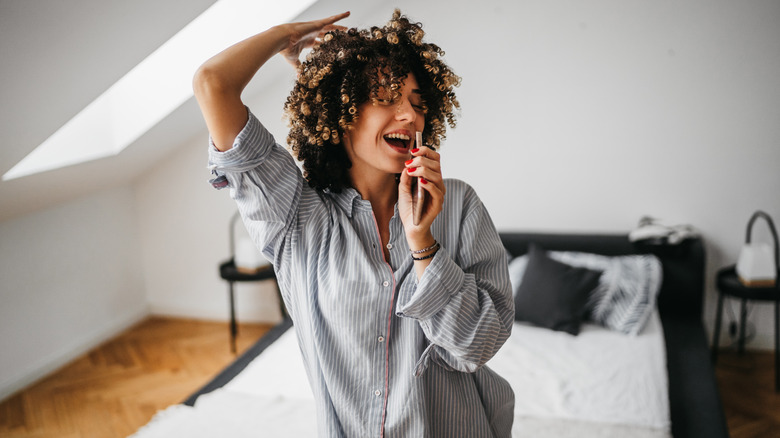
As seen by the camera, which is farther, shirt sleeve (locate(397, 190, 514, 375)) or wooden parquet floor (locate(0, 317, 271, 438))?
wooden parquet floor (locate(0, 317, 271, 438))

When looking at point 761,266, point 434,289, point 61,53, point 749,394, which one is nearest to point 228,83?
point 434,289

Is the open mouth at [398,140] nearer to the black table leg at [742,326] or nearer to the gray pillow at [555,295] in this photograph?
the gray pillow at [555,295]

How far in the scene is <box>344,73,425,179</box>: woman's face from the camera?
101 cm

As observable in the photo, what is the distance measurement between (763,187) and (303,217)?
280 centimetres

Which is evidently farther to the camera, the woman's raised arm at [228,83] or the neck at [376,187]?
the neck at [376,187]

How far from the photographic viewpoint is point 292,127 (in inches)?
45.4

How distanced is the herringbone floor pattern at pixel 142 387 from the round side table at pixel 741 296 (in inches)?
4.1

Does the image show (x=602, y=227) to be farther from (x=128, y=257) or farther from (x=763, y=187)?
(x=128, y=257)

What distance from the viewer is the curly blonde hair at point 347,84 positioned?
1026mm

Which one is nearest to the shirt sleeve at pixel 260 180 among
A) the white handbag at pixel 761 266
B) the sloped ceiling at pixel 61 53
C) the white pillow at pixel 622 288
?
the sloped ceiling at pixel 61 53

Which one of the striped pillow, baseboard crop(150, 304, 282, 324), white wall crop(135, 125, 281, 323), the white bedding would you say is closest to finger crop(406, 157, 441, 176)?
the white bedding

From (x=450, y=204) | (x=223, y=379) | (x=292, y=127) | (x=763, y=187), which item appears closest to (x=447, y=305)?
(x=450, y=204)

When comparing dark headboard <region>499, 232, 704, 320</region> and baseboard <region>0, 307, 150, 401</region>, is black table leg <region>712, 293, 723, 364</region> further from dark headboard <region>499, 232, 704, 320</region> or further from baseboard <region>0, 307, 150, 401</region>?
baseboard <region>0, 307, 150, 401</region>

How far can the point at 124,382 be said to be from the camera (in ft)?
10.3
